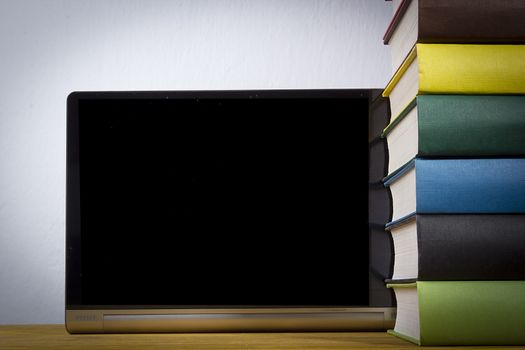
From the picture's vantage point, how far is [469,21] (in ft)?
2.15

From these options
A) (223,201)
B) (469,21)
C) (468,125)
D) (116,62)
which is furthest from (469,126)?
(116,62)

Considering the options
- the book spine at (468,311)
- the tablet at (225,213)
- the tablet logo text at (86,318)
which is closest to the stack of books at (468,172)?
the book spine at (468,311)

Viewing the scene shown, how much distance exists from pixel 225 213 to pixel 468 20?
14.6 inches

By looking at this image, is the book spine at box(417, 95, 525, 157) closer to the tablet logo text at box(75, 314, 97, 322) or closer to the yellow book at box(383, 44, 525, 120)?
the yellow book at box(383, 44, 525, 120)

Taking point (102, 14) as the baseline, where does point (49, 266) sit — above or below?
below

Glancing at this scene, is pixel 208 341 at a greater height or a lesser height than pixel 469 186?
lesser

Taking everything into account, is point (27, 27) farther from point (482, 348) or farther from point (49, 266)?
point (482, 348)

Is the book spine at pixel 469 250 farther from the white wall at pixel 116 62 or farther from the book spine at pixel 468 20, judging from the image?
the white wall at pixel 116 62

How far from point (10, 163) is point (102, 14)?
1.07 ft

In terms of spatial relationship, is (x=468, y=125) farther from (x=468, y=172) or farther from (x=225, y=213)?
(x=225, y=213)

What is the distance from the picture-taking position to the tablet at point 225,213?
2.61 feet

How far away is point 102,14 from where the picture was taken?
46.4 inches

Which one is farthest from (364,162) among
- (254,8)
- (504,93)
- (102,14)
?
(102,14)

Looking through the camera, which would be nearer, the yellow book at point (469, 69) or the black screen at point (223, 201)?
the yellow book at point (469, 69)
